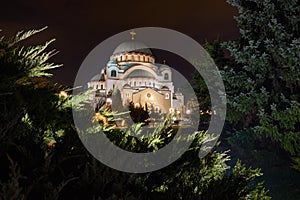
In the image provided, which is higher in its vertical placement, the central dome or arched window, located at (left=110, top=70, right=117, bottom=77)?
the central dome

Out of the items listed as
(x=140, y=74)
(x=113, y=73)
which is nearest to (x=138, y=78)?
(x=140, y=74)

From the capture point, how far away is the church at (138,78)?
53.1m

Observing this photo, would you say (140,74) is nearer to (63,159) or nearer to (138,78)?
(138,78)

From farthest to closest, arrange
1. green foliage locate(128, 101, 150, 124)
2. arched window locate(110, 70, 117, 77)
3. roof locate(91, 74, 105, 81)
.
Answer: roof locate(91, 74, 105, 81) < arched window locate(110, 70, 117, 77) < green foliage locate(128, 101, 150, 124)

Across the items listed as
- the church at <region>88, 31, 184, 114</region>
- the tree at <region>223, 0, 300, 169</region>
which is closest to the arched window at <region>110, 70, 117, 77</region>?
the church at <region>88, 31, 184, 114</region>

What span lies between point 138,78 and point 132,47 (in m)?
8.94

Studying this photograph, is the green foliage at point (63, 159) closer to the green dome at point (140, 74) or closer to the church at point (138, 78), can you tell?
the church at point (138, 78)

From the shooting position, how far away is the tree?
9266mm

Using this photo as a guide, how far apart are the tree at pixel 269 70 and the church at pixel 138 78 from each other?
40211 mm

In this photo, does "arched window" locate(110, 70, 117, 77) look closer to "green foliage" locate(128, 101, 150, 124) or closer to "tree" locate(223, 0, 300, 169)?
"green foliage" locate(128, 101, 150, 124)

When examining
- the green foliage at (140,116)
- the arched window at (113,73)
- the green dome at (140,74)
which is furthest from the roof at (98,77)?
Answer: the green foliage at (140,116)

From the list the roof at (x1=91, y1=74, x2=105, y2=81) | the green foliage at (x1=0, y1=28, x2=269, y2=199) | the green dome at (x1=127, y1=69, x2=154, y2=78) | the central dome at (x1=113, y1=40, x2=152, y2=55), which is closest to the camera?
the green foliage at (x1=0, y1=28, x2=269, y2=199)

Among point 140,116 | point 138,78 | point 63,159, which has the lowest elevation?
point 63,159

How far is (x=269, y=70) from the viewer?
398 inches
